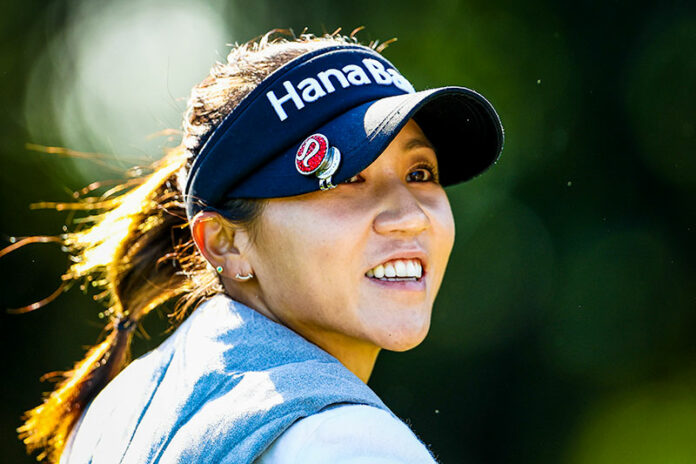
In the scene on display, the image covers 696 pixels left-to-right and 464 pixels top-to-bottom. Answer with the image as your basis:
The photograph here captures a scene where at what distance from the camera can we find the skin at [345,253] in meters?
1.77

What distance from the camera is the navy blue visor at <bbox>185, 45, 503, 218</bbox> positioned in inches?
67.9

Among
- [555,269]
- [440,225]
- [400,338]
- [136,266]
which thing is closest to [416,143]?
[440,225]

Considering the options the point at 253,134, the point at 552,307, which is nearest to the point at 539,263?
the point at 552,307

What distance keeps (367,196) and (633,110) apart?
13.0 ft

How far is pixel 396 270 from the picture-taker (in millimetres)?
1825

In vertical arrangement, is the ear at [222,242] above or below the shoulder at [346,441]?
above

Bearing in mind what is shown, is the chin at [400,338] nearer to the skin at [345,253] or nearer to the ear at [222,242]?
the skin at [345,253]

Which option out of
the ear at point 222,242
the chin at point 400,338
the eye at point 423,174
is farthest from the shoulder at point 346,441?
the eye at point 423,174

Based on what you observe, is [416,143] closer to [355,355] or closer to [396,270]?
[396,270]

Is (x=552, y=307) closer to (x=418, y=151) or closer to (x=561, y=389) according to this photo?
(x=561, y=389)

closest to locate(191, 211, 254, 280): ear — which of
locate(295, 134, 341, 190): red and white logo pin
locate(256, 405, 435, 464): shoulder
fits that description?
locate(295, 134, 341, 190): red and white logo pin

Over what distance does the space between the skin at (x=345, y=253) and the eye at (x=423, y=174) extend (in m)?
0.02

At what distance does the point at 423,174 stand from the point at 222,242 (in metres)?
0.49

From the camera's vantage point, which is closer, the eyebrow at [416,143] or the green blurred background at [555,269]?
the eyebrow at [416,143]
